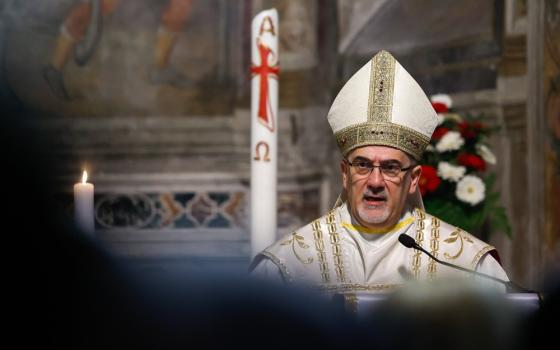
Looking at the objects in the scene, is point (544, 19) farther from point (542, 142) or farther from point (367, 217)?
point (367, 217)

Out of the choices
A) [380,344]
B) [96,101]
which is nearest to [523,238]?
[96,101]

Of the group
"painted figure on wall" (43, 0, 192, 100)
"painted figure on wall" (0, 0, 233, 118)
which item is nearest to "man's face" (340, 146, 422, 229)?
"painted figure on wall" (0, 0, 233, 118)

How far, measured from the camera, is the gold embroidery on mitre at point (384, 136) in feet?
8.46

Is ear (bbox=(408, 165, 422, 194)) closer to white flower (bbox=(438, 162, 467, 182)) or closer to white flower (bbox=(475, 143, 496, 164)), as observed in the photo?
white flower (bbox=(438, 162, 467, 182))

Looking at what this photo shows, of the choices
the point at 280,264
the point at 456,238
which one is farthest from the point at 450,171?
the point at 280,264

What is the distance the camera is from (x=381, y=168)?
256cm

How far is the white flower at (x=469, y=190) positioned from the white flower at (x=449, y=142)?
0.18 m

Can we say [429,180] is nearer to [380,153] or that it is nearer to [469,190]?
[469,190]

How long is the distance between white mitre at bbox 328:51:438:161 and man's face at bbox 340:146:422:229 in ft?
0.10

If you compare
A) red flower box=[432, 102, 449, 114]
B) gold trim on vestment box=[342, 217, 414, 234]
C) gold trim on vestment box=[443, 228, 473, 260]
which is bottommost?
gold trim on vestment box=[443, 228, 473, 260]

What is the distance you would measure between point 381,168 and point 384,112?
18cm

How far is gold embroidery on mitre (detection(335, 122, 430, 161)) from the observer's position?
258cm

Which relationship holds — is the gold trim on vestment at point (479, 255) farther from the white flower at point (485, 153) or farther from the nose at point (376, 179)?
the white flower at point (485, 153)

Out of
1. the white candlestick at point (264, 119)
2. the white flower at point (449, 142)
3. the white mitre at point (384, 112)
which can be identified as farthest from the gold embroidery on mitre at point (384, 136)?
the white flower at point (449, 142)
